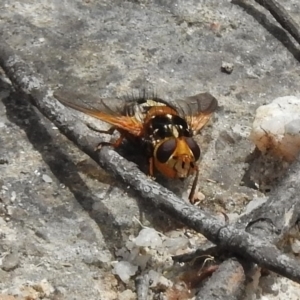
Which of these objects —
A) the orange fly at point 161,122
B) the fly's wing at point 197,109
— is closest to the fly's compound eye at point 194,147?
the orange fly at point 161,122

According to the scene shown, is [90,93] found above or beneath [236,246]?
beneath

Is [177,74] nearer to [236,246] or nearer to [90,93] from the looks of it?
[90,93]

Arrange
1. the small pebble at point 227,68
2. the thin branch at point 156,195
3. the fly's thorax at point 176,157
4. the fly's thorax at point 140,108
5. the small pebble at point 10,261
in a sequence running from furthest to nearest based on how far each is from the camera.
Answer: the small pebble at point 227,68, the fly's thorax at point 140,108, the fly's thorax at point 176,157, the small pebble at point 10,261, the thin branch at point 156,195

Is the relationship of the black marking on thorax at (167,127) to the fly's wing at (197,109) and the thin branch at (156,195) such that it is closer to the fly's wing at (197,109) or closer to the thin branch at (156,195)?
the fly's wing at (197,109)

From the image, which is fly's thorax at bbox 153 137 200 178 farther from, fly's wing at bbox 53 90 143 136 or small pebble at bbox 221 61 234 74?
small pebble at bbox 221 61 234 74

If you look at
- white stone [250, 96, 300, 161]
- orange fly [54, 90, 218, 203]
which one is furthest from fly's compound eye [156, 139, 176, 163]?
white stone [250, 96, 300, 161]

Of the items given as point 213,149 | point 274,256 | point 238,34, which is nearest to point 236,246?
point 274,256
